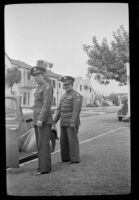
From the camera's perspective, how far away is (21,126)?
3.38m

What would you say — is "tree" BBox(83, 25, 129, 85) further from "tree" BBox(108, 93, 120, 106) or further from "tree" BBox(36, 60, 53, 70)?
"tree" BBox(36, 60, 53, 70)

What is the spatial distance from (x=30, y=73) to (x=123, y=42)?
882 mm

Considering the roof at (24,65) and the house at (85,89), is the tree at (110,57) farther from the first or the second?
the roof at (24,65)

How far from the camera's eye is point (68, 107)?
3.45 metres

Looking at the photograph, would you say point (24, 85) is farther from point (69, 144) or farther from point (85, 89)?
point (69, 144)

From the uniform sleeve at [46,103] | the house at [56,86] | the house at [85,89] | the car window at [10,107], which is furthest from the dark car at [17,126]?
the house at [85,89]

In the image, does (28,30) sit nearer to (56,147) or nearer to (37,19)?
(37,19)

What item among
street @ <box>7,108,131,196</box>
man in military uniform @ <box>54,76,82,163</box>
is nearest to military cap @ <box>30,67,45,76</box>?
man in military uniform @ <box>54,76,82,163</box>

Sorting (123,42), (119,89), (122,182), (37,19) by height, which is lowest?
(122,182)

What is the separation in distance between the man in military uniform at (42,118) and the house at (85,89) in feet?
0.83

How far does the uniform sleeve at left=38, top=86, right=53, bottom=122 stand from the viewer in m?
3.36

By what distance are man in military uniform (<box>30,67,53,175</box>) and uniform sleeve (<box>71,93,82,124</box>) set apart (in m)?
0.21

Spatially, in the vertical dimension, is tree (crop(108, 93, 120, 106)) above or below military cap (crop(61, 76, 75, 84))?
below

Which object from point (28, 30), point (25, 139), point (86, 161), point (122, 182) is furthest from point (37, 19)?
point (122, 182)
